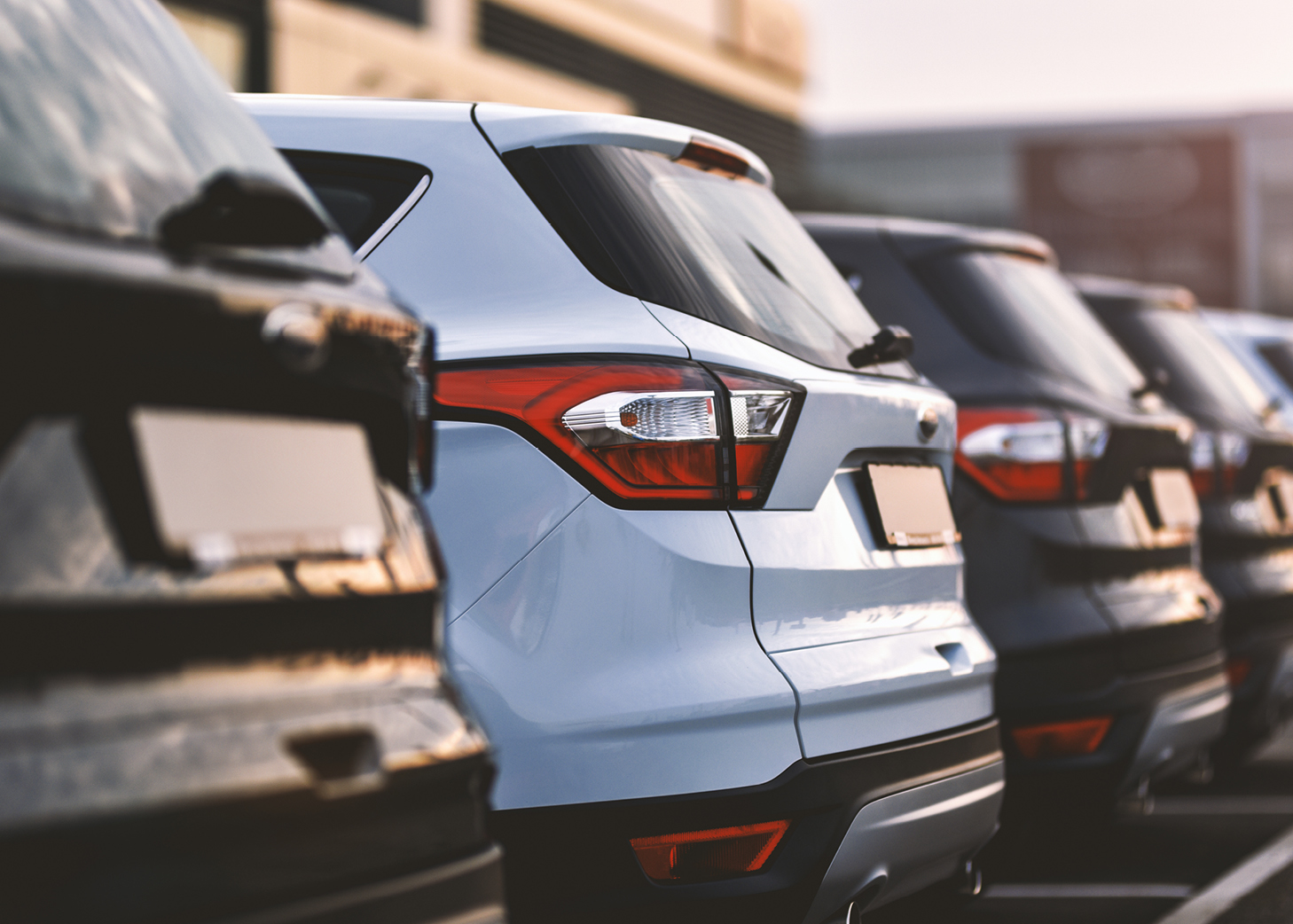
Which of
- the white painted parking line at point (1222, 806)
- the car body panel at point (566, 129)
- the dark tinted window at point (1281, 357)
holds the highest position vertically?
the car body panel at point (566, 129)

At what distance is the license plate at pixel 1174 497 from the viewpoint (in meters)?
5.07

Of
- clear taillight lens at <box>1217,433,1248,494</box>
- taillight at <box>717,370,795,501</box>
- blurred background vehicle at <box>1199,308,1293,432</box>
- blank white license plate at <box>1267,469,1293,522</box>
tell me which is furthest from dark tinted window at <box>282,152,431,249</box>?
blurred background vehicle at <box>1199,308,1293,432</box>

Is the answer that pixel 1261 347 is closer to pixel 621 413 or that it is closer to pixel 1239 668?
pixel 1239 668

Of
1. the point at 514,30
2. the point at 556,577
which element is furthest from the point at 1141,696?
the point at 514,30

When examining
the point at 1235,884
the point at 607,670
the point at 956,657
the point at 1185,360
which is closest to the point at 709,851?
the point at 607,670

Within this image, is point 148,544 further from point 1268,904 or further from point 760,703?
point 1268,904

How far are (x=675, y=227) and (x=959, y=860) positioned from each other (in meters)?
1.43

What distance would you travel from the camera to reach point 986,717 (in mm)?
3602

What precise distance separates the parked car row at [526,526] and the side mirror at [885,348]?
12 mm

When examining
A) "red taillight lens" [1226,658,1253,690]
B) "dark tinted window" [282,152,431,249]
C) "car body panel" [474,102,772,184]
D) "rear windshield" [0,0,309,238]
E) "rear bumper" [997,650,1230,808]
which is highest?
"rear windshield" [0,0,309,238]

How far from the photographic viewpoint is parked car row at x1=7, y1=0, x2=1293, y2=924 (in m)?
1.61

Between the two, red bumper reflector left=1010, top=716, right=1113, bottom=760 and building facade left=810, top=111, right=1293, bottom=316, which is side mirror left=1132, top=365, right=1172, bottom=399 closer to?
red bumper reflector left=1010, top=716, right=1113, bottom=760

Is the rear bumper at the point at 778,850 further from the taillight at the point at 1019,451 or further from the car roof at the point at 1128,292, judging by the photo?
the car roof at the point at 1128,292

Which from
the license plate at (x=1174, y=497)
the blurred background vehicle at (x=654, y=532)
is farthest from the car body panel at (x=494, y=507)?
the license plate at (x=1174, y=497)
